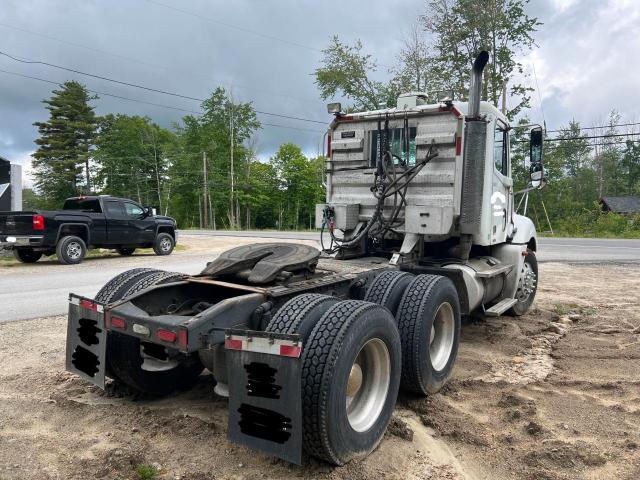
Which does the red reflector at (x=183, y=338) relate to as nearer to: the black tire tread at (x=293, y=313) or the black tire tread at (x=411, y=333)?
the black tire tread at (x=293, y=313)

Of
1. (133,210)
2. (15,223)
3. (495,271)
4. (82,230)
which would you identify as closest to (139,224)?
(133,210)

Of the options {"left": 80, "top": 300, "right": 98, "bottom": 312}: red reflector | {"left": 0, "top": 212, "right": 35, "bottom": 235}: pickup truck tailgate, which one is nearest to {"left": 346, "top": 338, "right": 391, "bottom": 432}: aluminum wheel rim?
{"left": 80, "top": 300, "right": 98, "bottom": 312}: red reflector

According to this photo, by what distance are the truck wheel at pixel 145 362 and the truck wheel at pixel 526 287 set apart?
4.80 metres

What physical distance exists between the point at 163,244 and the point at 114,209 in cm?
223

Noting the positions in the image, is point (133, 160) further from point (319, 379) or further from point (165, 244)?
point (319, 379)

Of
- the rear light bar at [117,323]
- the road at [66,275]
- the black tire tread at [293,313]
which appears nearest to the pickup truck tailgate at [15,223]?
the road at [66,275]

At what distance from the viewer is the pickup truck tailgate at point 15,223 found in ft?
42.8

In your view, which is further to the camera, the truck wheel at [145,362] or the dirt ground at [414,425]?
the truck wheel at [145,362]

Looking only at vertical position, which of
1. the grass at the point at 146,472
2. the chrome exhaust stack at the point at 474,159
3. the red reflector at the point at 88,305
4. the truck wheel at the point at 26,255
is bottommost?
the grass at the point at 146,472

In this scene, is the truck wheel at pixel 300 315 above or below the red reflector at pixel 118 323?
above

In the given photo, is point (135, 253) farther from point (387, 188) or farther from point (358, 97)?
point (358, 97)

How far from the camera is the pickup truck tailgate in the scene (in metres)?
13.0

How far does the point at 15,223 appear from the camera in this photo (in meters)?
13.1

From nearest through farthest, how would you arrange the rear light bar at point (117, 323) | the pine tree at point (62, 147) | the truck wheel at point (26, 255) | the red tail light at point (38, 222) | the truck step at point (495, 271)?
the rear light bar at point (117, 323) → the truck step at point (495, 271) → the red tail light at point (38, 222) → the truck wheel at point (26, 255) → the pine tree at point (62, 147)
